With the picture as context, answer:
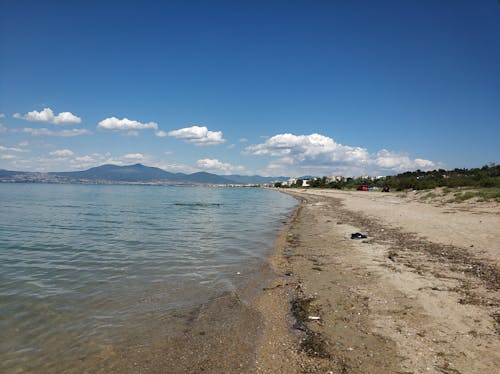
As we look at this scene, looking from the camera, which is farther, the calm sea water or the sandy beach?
the calm sea water

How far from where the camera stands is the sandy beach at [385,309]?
5145 mm

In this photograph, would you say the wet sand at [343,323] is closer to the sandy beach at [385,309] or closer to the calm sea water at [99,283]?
the sandy beach at [385,309]

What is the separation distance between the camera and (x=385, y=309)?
23.5 feet

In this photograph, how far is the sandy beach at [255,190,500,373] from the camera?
5.14 meters

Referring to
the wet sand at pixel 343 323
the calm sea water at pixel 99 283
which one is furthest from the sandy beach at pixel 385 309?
the calm sea water at pixel 99 283

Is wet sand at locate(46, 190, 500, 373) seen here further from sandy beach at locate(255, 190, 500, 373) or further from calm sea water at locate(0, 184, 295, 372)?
calm sea water at locate(0, 184, 295, 372)

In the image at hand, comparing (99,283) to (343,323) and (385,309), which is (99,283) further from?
(385,309)

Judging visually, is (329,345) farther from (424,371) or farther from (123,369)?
(123,369)

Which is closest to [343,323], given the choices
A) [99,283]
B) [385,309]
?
[385,309]

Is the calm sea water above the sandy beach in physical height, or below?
below

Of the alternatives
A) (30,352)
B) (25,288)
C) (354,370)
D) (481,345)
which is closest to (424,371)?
(354,370)

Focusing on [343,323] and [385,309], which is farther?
[385,309]

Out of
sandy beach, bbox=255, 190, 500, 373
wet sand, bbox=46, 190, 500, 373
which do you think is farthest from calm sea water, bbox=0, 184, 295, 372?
sandy beach, bbox=255, 190, 500, 373

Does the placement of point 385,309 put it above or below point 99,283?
above
